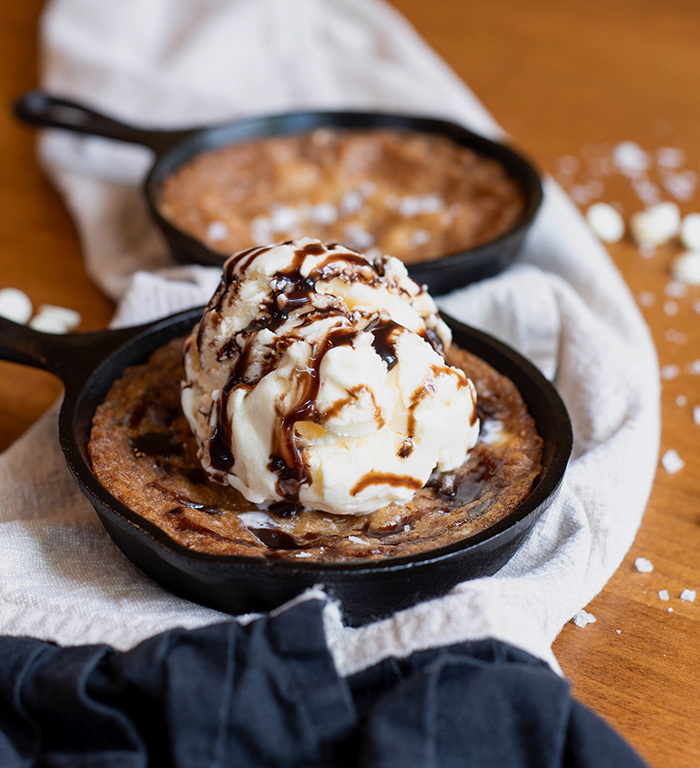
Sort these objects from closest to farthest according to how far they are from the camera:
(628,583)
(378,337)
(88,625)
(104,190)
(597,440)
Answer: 1. (88,625)
2. (378,337)
3. (628,583)
4. (597,440)
5. (104,190)

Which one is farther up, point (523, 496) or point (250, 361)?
point (250, 361)

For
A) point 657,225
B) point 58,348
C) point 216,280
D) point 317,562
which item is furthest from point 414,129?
point 317,562

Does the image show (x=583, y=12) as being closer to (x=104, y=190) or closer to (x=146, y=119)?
(x=146, y=119)

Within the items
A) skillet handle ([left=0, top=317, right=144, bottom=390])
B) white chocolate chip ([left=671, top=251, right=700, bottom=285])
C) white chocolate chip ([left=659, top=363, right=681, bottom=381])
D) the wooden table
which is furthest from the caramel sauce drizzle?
white chocolate chip ([left=671, top=251, right=700, bottom=285])

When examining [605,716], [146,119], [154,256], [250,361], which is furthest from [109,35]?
[605,716]

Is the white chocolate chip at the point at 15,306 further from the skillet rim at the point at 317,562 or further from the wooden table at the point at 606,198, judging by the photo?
the skillet rim at the point at 317,562

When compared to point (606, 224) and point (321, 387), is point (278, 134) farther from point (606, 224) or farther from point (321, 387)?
point (321, 387)
